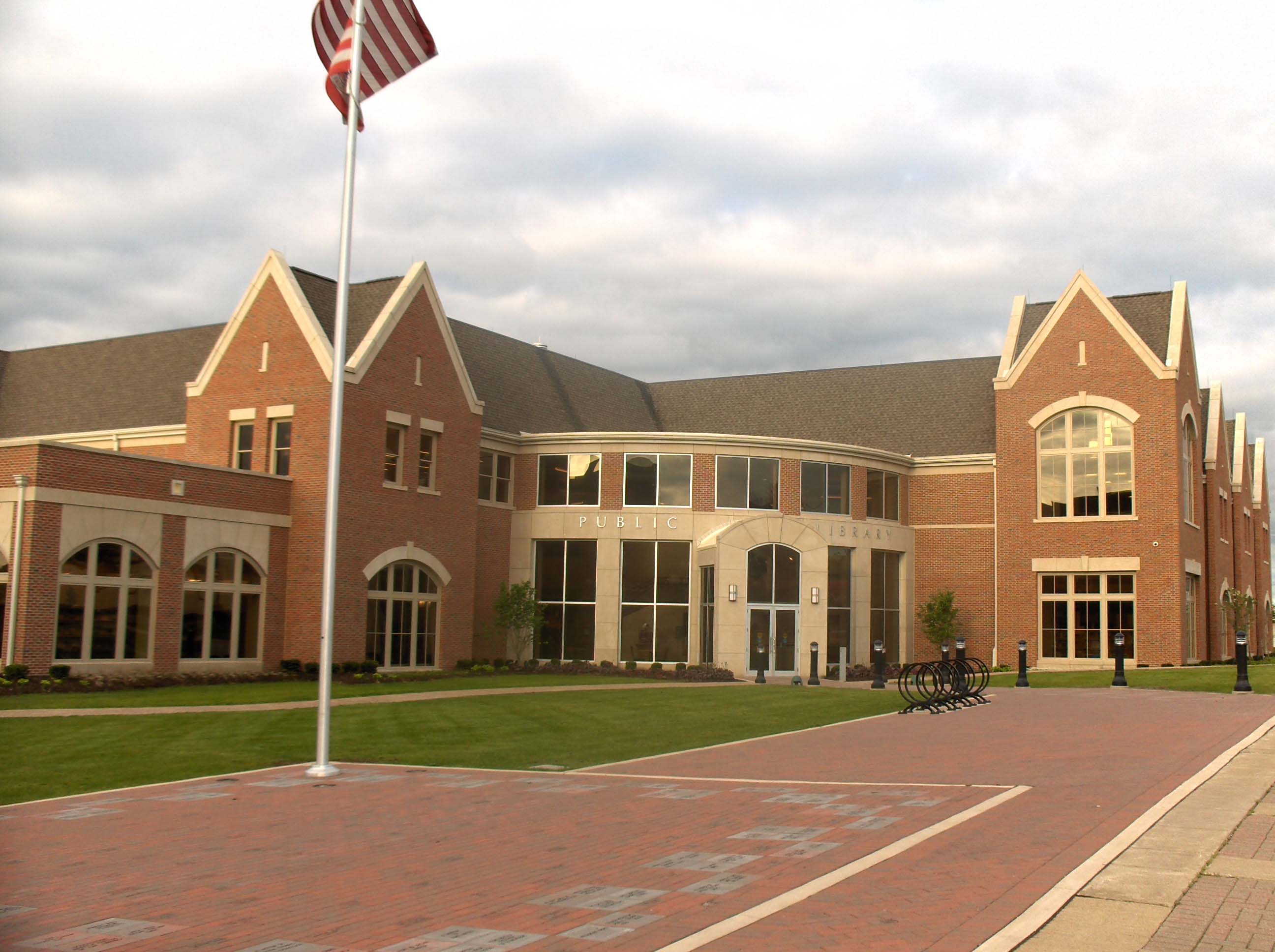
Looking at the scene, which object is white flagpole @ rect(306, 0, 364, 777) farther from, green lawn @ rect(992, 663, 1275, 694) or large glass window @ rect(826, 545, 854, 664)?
large glass window @ rect(826, 545, 854, 664)

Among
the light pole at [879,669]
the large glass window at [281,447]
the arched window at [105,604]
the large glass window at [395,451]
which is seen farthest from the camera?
the large glass window at [395,451]

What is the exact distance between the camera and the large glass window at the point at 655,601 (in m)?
38.5

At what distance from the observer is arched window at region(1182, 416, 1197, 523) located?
137 ft

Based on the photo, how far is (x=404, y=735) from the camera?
1812 centimetres

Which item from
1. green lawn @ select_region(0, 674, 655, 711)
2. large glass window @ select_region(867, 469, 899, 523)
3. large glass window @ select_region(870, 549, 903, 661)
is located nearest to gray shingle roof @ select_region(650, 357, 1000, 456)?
large glass window @ select_region(867, 469, 899, 523)

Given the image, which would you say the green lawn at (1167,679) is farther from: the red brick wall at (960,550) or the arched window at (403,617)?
the arched window at (403,617)

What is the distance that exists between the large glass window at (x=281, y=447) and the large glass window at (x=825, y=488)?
16.9 meters

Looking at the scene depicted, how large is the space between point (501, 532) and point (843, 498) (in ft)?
38.9

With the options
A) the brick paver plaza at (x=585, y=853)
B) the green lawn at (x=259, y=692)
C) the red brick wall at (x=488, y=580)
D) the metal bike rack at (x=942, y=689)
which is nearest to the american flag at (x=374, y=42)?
the brick paver plaza at (x=585, y=853)

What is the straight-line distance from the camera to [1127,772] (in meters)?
Answer: 12.6

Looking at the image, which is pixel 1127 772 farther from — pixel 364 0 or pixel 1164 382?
pixel 1164 382

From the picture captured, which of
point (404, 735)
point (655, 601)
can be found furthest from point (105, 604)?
point (655, 601)

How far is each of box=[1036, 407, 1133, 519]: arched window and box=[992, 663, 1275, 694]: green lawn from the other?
7261 mm

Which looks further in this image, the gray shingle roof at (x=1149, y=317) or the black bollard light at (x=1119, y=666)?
the gray shingle roof at (x=1149, y=317)
